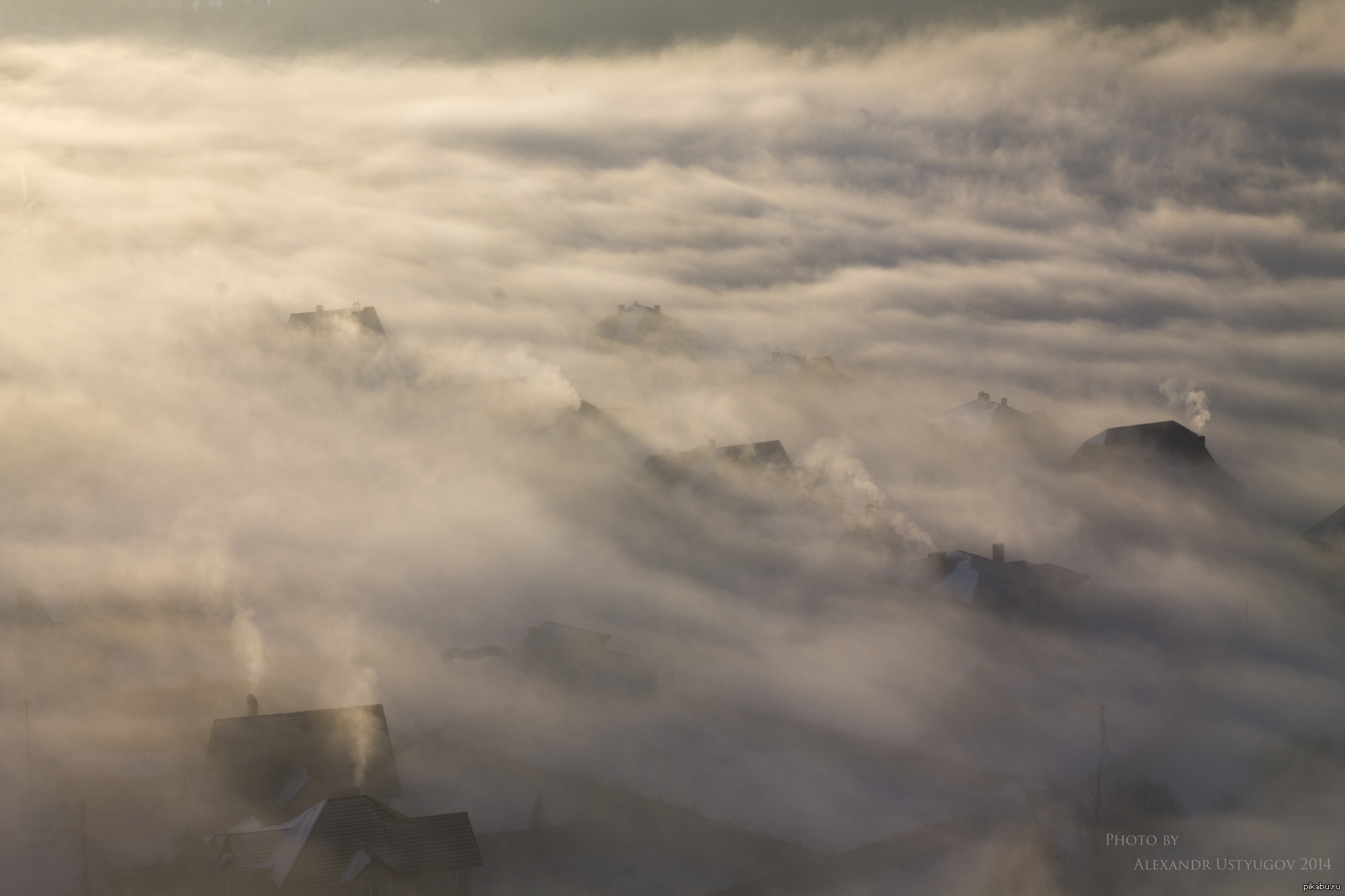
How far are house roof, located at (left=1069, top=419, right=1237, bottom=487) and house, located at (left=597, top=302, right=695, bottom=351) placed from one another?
45323mm

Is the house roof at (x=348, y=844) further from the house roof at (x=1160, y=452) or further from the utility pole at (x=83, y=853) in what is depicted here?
the house roof at (x=1160, y=452)

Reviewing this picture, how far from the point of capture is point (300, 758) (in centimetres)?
4241

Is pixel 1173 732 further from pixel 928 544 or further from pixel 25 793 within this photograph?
pixel 25 793

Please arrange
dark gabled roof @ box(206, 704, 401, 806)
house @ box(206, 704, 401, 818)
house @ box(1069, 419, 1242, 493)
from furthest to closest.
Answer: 1. house @ box(1069, 419, 1242, 493)
2. dark gabled roof @ box(206, 704, 401, 806)
3. house @ box(206, 704, 401, 818)

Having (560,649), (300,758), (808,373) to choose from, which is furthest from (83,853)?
(808,373)

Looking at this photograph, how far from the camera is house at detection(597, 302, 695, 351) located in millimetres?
110938

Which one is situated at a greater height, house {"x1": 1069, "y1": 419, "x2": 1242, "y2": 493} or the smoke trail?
the smoke trail

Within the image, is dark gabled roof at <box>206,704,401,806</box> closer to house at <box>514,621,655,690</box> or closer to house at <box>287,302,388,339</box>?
house at <box>514,621,655,690</box>

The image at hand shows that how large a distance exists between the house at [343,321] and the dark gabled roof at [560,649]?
47.1 metres

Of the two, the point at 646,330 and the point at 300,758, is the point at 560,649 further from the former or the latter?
the point at 646,330

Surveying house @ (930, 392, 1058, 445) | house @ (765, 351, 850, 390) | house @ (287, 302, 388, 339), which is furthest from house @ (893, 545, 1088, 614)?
house @ (287, 302, 388, 339)

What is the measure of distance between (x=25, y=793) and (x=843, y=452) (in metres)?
62.9

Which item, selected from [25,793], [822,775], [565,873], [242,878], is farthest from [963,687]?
A: [25,793]

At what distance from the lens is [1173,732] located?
170ft
